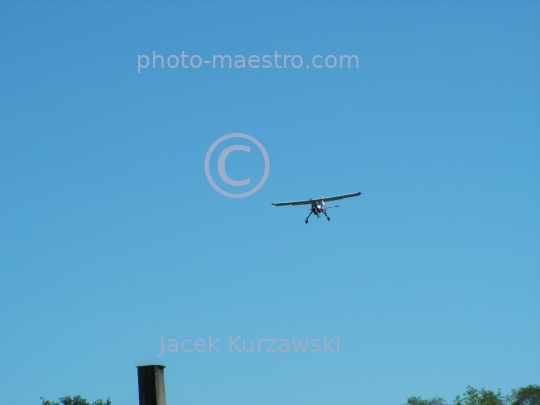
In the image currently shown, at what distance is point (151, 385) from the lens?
11172 mm

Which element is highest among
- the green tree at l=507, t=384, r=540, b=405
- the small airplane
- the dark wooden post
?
the small airplane

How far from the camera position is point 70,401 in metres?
108

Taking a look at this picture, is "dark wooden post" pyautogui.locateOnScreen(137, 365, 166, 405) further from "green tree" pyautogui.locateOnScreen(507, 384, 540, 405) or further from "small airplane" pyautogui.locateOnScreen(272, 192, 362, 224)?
"green tree" pyautogui.locateOnScreen(507, 384, 540, 405)

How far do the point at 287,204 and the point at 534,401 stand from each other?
2578 inches

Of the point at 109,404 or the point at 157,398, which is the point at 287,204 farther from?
the point at 157,398

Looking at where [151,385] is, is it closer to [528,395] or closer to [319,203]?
[319,203]

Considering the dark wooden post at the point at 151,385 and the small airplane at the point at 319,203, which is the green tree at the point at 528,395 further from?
the dark wooden post at the point at 151,385

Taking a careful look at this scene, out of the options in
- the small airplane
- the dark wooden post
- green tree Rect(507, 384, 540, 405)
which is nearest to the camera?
the dark wooden post

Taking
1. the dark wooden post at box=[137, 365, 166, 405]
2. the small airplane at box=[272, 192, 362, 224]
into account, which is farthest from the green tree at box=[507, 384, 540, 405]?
the dark wooden post at box=[137, 365, 166, 405]

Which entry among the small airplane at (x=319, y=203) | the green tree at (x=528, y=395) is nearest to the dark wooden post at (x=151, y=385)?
the small airplane at (x=319, y=203)

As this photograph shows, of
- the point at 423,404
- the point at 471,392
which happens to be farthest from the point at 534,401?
the point at 471,392

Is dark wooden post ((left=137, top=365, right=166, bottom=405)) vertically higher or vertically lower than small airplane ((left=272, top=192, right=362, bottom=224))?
lower

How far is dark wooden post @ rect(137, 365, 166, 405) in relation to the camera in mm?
11094

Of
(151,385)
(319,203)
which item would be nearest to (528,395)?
(319,203)
